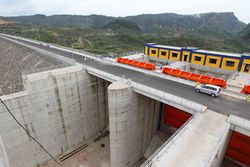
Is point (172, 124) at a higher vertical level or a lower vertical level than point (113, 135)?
lower

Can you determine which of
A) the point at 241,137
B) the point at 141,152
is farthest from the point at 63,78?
the point at 241,137

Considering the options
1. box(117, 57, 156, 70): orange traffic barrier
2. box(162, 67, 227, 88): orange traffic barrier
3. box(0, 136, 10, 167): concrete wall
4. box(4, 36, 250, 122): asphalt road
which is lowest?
Answer: box(0, 136, 10, 167): concrete wall

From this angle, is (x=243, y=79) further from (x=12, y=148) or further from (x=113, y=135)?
(x=12, y=148)

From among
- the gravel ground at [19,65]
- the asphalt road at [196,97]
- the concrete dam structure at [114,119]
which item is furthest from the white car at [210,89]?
the gravel ground at [19,65]

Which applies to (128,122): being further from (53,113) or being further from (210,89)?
(53,113)

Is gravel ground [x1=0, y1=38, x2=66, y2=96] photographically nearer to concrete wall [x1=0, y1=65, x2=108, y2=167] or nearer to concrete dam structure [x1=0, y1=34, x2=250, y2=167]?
concrete dam structure [x1=0, y1=34, x2=250, y2=167]

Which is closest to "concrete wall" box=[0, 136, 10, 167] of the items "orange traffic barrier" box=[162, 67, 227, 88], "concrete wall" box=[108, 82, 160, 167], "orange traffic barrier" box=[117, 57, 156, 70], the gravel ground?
the gravel ground

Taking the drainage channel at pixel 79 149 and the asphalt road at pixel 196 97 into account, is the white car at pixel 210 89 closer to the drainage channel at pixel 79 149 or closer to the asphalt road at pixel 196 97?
the asphalt road at pixel 196 97
